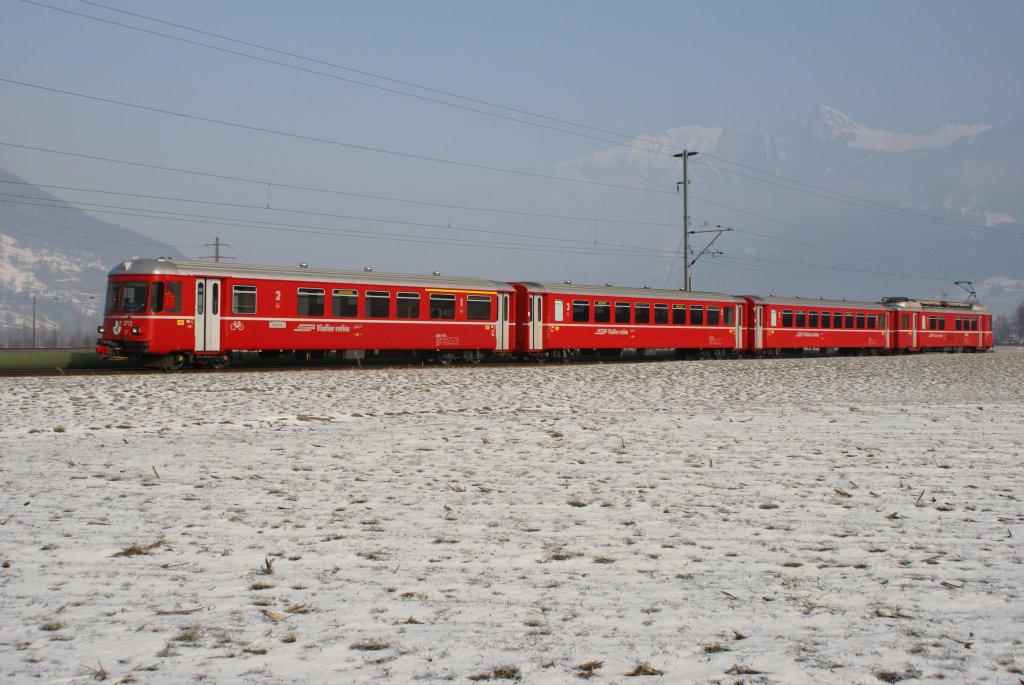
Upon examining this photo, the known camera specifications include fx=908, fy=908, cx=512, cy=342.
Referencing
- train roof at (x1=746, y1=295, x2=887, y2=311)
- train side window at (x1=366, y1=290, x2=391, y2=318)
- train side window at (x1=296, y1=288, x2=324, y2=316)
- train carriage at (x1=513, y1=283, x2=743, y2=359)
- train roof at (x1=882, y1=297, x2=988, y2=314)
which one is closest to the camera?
train side window at (x1=296, y1=288, x2=324, y2=316)

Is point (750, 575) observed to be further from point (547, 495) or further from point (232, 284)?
point (232, 284)

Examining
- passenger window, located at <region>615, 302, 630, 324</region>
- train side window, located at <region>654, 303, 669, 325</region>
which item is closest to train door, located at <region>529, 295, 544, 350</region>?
passenger window, located at <region>615, 302, 630, 324</region>

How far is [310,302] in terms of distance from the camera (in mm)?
28359

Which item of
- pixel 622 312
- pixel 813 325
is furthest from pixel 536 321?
pixel 813 325

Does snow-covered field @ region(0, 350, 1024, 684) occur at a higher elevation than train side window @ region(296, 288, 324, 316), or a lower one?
lower

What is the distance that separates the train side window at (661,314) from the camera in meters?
39.1

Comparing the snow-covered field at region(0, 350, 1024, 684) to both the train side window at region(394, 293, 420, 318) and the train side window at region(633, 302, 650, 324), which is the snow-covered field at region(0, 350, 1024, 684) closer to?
the train side window at region(394, 293, 420, 318)

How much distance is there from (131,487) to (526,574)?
4823 millimetres

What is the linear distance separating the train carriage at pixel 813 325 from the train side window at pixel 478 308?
1639cm

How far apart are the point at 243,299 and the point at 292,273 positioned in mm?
1816

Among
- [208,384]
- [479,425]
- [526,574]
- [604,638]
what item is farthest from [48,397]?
[604,638]

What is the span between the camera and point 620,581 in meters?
5.66

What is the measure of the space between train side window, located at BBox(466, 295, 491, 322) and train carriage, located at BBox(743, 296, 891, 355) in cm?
1639

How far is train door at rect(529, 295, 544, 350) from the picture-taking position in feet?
113
